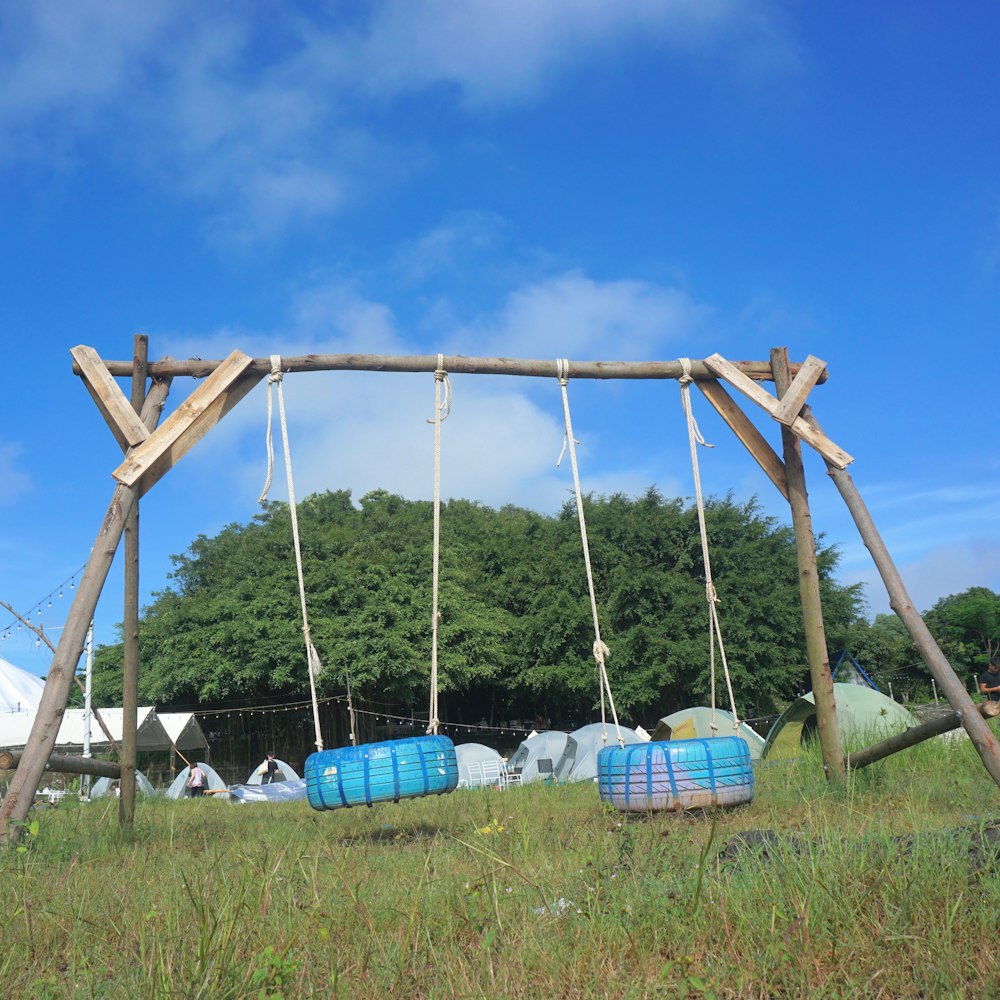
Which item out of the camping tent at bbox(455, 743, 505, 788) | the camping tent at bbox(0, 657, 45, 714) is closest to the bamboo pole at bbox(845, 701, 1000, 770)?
the camping tent at bbox(455, 743, 505, 788)

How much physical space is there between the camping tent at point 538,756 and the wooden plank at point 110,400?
44.7ft

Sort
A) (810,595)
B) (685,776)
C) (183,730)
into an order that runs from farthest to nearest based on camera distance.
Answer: (183,730), (810,595), (685,776)

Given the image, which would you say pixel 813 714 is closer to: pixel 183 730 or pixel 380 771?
pixel 380 771

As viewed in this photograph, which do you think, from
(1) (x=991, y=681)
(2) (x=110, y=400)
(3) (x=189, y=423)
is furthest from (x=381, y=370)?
(1) (x=991, y=681)

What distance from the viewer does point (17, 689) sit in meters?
28.0

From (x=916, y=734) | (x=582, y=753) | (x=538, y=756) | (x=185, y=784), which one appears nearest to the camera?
(x=916, y=734)

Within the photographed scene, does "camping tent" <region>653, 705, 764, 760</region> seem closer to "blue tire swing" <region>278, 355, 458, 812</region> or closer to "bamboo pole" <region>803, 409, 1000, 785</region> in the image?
"bamboo pole" <region>803, 409, 1000, 785</region>

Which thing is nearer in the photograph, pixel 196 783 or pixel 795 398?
pixel 795 398

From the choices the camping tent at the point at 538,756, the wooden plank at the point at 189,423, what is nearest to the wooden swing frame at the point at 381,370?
the wooden plank at the point at 189,423

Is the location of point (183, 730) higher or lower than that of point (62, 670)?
higher

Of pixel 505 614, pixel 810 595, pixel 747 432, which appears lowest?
pixel 810 595

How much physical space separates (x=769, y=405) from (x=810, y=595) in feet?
4.70

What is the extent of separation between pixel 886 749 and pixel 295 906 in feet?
14.9

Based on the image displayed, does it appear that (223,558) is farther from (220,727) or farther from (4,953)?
(4,953)
